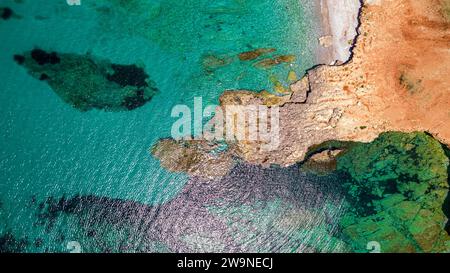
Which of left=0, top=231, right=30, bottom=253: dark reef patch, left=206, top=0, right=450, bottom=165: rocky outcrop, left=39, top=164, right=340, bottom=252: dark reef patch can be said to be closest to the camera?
left=0, top=231, right=30, bottom=253: dark reef patch

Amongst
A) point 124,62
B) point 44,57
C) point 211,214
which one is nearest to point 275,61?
point 124,62

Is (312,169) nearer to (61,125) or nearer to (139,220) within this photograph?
(139,220)

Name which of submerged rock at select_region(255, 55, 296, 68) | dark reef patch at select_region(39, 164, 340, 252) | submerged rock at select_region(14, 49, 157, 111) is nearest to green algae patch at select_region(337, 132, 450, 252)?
dark reef patch at select_region(39, 164, 340, 252)

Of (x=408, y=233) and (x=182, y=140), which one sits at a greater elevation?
(x=182, y=140)

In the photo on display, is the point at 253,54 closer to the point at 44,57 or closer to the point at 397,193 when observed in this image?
the point at 397,193

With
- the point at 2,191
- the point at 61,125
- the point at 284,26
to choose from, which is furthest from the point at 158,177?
the point at 284,26

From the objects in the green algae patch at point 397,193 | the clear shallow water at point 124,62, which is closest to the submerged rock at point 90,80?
the clear shallow water at point 124,62

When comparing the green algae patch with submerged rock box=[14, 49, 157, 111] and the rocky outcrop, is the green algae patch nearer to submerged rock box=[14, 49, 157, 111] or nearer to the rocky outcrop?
the rocky outcrop
